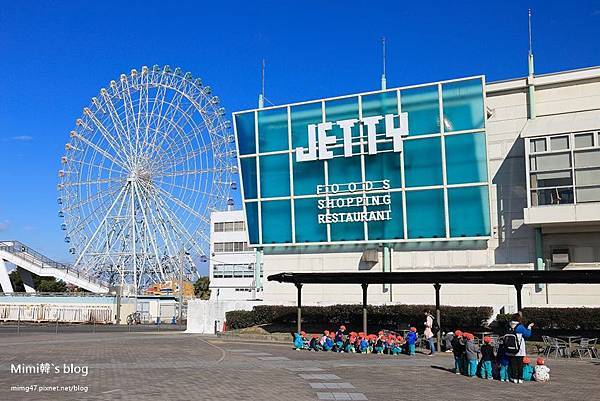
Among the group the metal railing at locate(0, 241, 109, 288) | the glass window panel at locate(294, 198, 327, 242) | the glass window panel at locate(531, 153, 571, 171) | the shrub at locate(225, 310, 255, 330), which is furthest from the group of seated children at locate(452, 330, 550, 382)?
the metal railing at locate(0, 241, 109, 288)

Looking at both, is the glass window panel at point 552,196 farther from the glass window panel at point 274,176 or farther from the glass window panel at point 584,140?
the glass window panel at point 274,176

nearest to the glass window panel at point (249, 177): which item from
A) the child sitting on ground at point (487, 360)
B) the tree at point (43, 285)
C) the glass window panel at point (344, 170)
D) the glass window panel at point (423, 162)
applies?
the glass window panel at point (344, 170)

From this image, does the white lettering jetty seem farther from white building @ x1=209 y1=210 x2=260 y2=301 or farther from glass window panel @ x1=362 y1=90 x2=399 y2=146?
white building @ x1=209 y1=210 x2=260 y2=301

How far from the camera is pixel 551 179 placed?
3005 centimetres

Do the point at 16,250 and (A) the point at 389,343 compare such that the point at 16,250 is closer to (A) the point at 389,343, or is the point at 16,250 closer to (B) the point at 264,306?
(B) the point at 264,306

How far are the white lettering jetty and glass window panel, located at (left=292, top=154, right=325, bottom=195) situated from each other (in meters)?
0.38

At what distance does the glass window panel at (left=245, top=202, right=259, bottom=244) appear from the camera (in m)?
39.4

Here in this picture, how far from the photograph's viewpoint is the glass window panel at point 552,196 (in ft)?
97.8

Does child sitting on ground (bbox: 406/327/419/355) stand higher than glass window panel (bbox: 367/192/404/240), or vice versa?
glass window panel (bbox: 367/192/404/240)

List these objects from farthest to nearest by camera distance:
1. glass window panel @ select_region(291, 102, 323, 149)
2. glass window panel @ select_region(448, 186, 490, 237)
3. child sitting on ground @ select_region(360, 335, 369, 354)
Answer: glass window panel @ select_region(291, 102, 323, 149)
glass window panel @ select_region(448, 186, 490, 237)
child sitting on ground @ select_region(360, 335, 369, 354)

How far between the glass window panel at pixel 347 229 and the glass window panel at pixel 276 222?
2.83 meters

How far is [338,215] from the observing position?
1438 inches

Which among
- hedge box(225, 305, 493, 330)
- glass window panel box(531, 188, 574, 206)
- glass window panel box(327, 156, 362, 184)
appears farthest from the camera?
glass window panel box(327, 156, 362, 184)

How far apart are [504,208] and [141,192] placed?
1591 inches
